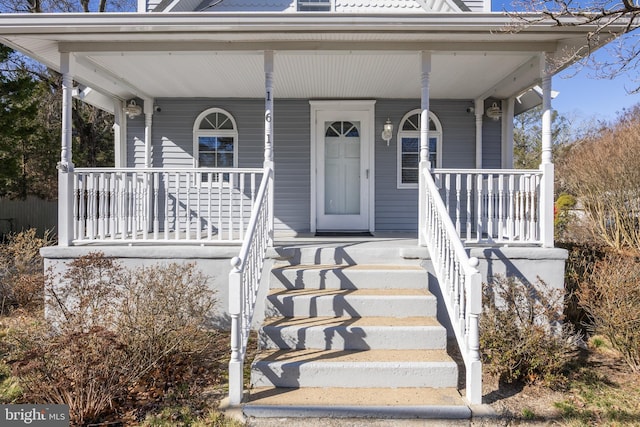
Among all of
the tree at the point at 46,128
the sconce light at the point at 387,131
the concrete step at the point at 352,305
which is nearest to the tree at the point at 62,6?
the tree at the point at 46,128

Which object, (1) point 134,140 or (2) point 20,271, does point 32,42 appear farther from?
(2) point 20,271

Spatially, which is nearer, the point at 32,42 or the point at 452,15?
the point at 452,15

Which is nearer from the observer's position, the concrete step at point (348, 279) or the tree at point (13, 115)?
the concrete step at point (348, 279)

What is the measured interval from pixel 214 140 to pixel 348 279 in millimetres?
4202

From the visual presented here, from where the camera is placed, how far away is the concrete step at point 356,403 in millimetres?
2992

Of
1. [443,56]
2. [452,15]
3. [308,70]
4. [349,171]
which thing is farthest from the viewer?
[349,171]

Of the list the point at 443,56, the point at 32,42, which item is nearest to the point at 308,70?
the point at 443,56

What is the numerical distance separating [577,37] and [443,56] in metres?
1.46

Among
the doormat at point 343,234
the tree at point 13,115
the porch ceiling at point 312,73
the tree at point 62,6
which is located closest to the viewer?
the porch ceiling at point 312,73

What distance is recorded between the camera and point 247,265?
3619 mm

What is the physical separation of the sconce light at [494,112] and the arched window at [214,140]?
4506 millimetres

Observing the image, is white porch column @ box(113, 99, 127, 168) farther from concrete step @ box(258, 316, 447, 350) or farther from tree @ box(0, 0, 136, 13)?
tree @ box(0, 0, 136, 13)

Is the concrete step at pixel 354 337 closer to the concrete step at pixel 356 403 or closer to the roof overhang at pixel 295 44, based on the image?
the concrete step at pixel 356 403

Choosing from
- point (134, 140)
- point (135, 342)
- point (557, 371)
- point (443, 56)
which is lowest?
point (557, 371)
